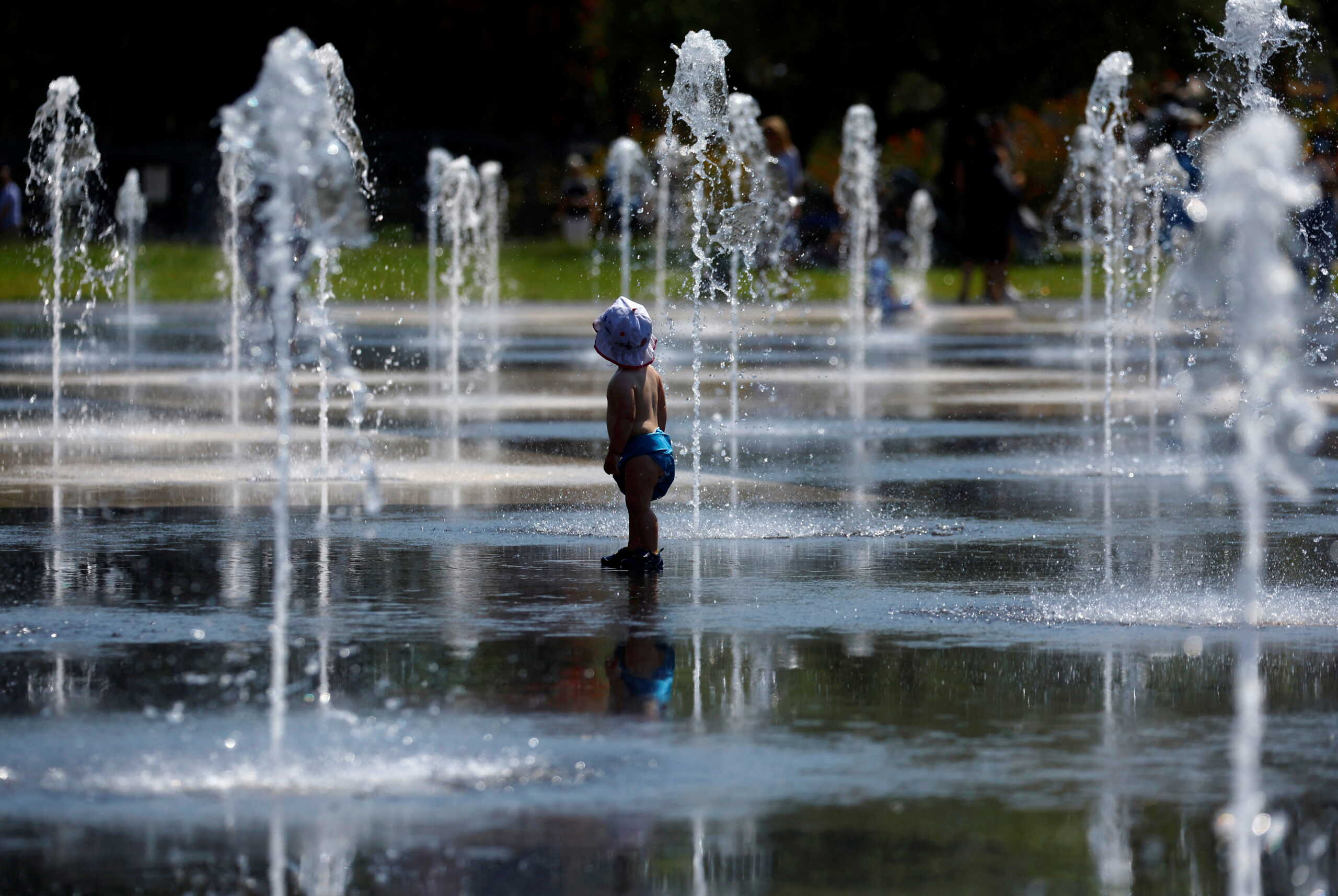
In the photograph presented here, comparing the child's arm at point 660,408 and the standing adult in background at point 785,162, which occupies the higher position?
the standing adult in background at point 785,162

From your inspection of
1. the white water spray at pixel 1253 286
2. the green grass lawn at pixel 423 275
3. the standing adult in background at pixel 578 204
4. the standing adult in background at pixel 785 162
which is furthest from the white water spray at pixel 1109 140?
the standing adult in background at pixel 578 204

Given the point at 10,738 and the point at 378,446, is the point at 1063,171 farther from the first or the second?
the point at 10,738

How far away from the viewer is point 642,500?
10500mm

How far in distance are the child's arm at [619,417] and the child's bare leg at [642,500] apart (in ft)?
0.22

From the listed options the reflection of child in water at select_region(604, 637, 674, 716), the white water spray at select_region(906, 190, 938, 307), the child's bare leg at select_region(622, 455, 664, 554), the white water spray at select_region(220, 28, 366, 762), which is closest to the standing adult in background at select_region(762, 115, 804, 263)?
the white water spray at select_region(906, 190, 938, 307)

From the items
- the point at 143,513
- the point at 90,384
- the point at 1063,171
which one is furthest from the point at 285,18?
the point at 143,513

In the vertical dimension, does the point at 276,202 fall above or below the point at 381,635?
above

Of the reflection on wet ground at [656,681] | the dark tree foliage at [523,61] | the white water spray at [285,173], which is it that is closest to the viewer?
the reflection on wet ground at [656,681]

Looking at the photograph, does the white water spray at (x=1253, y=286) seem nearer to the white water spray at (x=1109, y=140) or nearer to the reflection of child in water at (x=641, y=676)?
the reflection of child in water at (x=641, y=676)

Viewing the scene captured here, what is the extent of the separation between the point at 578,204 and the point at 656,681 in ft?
167

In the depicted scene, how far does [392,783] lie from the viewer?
6.70m

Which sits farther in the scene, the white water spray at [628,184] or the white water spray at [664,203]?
the white water spray at [628,184]

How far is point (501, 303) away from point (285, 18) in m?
23.0

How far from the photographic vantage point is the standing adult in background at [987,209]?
36.0 metres
